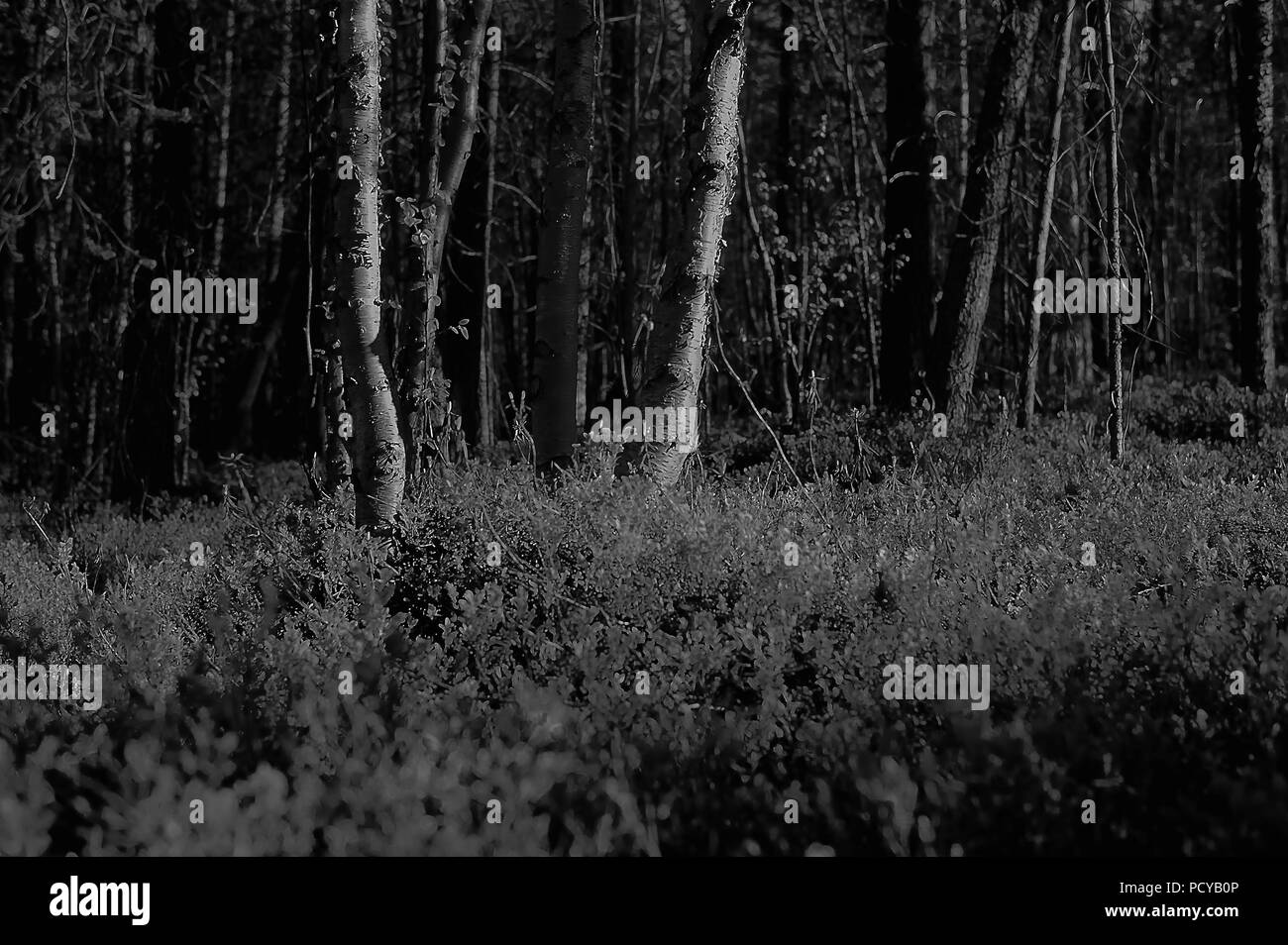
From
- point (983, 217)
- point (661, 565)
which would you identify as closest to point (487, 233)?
point (983, 217)

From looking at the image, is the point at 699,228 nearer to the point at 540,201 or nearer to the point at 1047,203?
the point at 1047,203

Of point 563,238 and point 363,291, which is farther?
point 563,238

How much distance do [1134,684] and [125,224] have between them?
12.9 m

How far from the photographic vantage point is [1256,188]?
13.2 metres

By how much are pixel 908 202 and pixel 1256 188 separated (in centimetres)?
401

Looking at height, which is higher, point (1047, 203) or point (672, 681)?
point (1047, 203)

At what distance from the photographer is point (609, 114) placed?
1839 cm

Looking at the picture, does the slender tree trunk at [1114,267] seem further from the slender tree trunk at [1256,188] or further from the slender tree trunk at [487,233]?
the slender tree trunk at [487,233]

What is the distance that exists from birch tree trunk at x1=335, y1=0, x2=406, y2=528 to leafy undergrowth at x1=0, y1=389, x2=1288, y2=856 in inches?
11.3

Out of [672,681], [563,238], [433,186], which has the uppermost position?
[433,186]

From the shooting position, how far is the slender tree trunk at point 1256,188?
12.9 m

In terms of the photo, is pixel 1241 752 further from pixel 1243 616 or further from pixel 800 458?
pixel 800 458

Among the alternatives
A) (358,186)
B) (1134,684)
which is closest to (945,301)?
(358,186)

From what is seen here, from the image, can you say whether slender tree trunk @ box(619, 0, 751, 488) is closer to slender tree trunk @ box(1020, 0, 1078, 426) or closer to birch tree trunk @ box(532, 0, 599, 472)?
birch tree trunk @ box(532, 0, 599, 472)
